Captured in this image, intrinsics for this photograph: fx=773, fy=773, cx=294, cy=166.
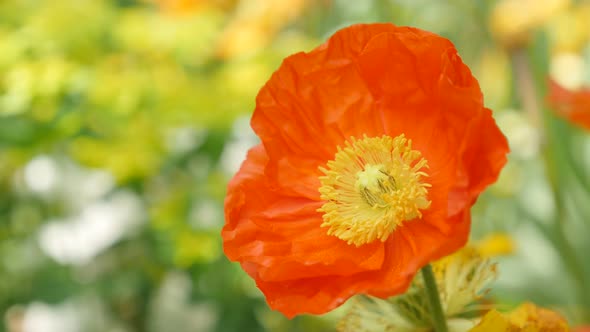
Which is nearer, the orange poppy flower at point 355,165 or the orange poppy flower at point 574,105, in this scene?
the orange poppy flower at point 355,165

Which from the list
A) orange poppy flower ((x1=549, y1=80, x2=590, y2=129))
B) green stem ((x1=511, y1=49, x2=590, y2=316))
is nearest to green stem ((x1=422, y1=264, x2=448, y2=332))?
orange poppy flower ((x1=549, y1=80, x2=590, y2=129))

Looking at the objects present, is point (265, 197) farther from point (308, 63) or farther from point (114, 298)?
point (114, 298)

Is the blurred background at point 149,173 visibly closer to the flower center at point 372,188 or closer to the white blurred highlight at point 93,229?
the white blurred highlight at point 93,229

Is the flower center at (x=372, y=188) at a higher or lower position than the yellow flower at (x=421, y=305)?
higher

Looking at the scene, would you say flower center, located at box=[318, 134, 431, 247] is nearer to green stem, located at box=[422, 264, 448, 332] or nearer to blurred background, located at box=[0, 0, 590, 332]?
green stem, located at box=[422, 264, 448, 332]

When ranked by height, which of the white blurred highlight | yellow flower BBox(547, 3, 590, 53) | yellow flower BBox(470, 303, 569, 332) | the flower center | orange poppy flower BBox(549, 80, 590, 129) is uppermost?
yellow flower BBox(547, 3, 590, 53)

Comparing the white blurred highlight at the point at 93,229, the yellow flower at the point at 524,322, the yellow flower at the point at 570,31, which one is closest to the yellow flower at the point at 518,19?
the yellow flower at the point at 570,31

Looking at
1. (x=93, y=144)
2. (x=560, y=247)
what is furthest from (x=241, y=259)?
(x=93, y=144)
